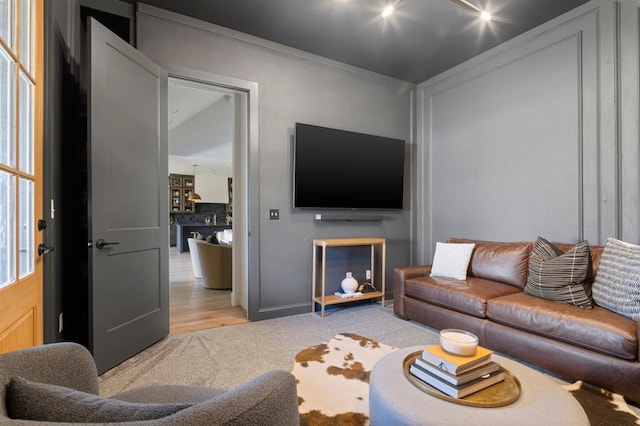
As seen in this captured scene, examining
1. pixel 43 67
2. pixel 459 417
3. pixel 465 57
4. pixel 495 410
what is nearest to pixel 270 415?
pixel 459 417

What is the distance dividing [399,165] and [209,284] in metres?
3.24

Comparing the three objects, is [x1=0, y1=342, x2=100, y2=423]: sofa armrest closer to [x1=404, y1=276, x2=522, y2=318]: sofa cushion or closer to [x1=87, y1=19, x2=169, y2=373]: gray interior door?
[x1=87, y1=19, x2=169, y2=373]: gray interior door

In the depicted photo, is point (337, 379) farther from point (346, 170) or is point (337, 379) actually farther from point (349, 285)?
point (346, 170)

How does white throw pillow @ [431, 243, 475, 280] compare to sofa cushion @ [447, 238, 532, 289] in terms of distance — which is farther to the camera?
white throw pillow @ [431, 243, 475, 280]

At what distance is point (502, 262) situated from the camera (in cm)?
310

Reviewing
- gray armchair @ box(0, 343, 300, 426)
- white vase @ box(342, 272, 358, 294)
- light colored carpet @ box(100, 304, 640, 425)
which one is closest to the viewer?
gray armchair @ box(0, 343, 300, 426)

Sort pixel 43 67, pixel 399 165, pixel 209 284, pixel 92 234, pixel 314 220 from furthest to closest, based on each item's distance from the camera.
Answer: pixel 209 284 < pixel 399 165 < pixel 314 220 < pixel 92 234 < pixel 43 67

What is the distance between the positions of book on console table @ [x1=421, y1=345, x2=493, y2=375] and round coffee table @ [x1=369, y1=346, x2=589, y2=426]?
125mm

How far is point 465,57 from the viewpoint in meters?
3.74

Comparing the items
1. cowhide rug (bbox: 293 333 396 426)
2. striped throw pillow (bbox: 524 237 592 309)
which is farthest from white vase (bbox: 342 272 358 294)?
striped throw pillow (bbox: 524 237 592 309)

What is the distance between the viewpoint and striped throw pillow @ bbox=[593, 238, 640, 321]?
2006mm

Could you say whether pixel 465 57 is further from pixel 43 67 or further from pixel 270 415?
pixel 270 415

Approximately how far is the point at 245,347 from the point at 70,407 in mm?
2225

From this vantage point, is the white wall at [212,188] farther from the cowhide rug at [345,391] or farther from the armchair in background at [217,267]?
the cowhide rug at [345,391]
